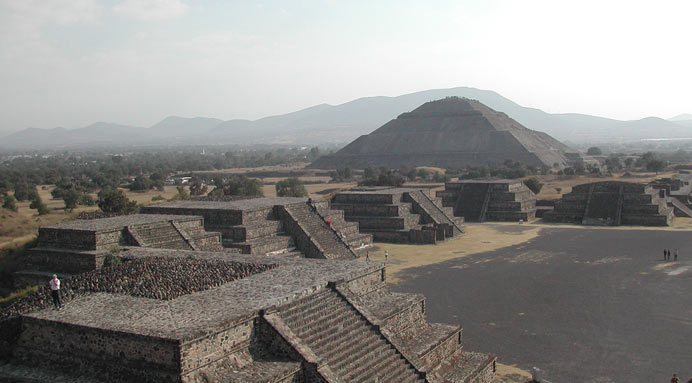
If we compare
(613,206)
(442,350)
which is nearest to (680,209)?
(613,206)

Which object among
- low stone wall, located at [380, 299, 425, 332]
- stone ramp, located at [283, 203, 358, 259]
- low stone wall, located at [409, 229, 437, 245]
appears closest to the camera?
low stone wall, located at [380, 299, 425, 332]

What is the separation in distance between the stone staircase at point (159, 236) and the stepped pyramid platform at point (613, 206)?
3237 cm

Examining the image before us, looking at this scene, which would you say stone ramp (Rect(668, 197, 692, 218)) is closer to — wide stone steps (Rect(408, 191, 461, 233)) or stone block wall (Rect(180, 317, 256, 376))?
wide stone steps (Rect(408, 191, 461, 233))

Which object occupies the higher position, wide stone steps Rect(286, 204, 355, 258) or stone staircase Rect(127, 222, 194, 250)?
stone staircase Rect(127, 222, 194, 250)

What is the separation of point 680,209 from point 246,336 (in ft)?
154

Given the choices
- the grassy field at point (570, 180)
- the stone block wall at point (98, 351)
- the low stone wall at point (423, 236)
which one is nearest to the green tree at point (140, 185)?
the low stone wall at point (423, 236)

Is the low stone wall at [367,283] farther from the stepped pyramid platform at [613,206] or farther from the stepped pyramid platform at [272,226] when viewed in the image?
the stepped pyramid platform at [613,206]

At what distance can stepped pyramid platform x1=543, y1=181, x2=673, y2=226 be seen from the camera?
4338cm

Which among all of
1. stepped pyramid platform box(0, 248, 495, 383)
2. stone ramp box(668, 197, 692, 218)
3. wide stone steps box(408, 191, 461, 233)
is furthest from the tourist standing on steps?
stone ramp box(668, 197, 692, 218)

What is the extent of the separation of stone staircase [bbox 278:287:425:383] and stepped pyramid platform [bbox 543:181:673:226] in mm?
35340

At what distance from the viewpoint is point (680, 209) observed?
48.5 meters

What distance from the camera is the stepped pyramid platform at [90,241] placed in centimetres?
1903

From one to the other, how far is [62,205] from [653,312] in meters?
46.0

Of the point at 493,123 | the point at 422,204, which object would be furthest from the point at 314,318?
the point at 493,123
